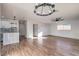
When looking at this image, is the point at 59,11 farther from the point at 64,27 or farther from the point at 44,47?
the point at 44,47

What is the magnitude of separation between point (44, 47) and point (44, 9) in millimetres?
1275

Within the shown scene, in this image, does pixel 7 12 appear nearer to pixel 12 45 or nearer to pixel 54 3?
pixel 12 45

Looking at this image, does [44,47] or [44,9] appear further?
[44,47]

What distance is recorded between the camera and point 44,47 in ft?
11.3

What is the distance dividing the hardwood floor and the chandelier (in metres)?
0.88

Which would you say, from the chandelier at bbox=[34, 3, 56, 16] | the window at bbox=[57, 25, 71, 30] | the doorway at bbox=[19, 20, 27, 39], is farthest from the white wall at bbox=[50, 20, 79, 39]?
the doorway at bbox=[19, 20, 27, 39]

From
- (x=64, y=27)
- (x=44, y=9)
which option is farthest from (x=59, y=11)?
(x=64, y=27)

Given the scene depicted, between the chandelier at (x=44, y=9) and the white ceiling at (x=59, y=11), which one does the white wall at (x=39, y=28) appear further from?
the chandelier at (x=44, y=9)

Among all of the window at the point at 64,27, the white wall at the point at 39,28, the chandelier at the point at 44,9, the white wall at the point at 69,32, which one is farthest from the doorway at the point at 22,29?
the window at the point at 64,27

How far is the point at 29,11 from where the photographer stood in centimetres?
314

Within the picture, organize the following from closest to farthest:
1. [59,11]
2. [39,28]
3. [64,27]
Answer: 1. [59,11]
2. [64,27]
3. [39,28]

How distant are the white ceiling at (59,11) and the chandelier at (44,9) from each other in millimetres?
104

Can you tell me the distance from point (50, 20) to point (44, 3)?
0.69m

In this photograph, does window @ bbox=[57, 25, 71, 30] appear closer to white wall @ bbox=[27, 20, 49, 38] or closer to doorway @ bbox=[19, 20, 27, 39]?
white wall @ bbox=[27, 20, 49, 38]
